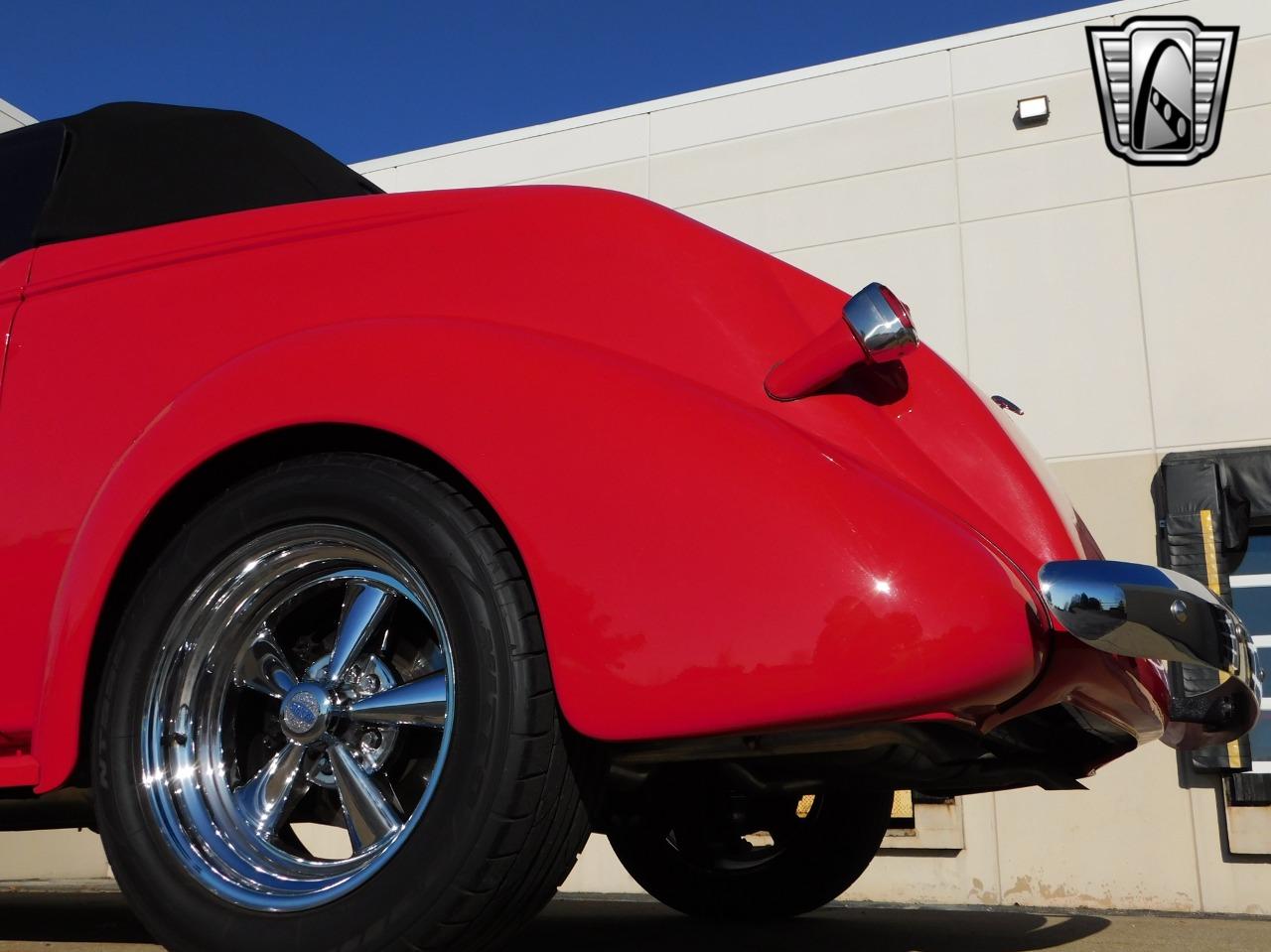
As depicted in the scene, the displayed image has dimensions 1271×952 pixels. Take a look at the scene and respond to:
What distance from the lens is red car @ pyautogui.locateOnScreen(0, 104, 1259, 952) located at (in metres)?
1.51

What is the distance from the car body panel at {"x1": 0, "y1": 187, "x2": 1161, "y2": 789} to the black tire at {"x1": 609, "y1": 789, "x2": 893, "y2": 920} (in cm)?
88

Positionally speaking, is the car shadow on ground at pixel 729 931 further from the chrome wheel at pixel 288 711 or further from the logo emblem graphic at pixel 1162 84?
the logo emblem graphic at pixel 1162 84

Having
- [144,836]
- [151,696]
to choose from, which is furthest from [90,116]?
[144,836]

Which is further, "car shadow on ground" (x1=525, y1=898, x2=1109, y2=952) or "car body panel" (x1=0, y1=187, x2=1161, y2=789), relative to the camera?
"car shadow on ground" (x1=525, y1=898, x2=1109, y2=952)

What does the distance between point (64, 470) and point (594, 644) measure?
3.42 ft

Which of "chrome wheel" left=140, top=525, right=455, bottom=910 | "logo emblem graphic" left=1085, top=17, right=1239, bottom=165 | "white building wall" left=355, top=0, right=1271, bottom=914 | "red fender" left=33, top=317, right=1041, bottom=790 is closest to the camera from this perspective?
"red fender" left=33, top=317, right=1041, bottom=790

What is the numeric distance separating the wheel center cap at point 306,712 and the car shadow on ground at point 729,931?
85 cm

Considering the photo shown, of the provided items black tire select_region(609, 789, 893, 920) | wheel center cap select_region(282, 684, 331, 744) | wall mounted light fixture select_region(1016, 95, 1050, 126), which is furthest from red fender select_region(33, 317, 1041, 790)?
wall mounted light fixture select_region(1016, 95, 1050, 126)

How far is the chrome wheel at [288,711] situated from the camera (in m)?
1.72

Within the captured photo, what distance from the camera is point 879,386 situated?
1873 mm

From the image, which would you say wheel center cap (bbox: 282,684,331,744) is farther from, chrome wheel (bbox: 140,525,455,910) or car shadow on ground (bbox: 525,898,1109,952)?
car shadow on ground (bbox: 525,898,1109,952)

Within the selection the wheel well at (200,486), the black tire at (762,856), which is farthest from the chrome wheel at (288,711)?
the black tire at (762,856)

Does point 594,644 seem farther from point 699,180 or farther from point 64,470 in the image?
point 699,180

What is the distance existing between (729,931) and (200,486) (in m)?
1.61
